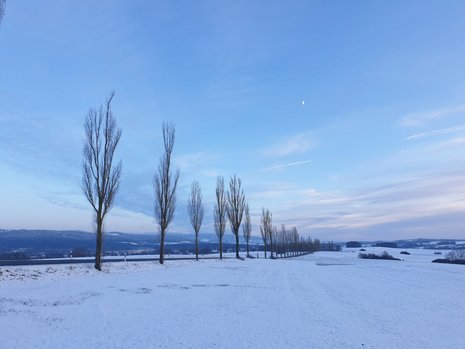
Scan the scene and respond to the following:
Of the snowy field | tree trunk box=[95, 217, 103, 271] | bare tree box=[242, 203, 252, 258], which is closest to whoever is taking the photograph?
the snowy field

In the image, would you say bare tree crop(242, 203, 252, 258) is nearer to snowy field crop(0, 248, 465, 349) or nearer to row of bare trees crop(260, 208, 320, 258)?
row of bare trees crop(260, 208, 320, 258)

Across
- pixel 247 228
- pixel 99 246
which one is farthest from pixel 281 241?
pixel 99 246

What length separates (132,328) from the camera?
10.4 m

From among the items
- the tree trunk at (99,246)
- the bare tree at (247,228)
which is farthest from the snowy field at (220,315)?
the bare tree at (247,228)

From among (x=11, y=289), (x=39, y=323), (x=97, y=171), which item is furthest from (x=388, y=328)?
(x=97, y=171)

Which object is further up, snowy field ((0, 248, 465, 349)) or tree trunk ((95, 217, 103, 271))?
tree trunk ((95, 217, 103, 271))

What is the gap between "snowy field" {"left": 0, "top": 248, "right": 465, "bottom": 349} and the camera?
9273 mm

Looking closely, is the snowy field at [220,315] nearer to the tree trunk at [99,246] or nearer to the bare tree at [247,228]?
the tree trunk at [99,246]

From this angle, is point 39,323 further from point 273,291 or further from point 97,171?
point 97,171

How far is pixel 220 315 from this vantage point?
12328 millimetres

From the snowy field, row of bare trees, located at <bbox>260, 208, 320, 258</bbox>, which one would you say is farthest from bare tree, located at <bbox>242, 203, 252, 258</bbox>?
the snowy field

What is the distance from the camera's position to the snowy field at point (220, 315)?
9.27 m

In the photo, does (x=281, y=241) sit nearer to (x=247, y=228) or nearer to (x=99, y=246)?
(x=247, y=228)

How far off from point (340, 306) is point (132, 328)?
7828mm
